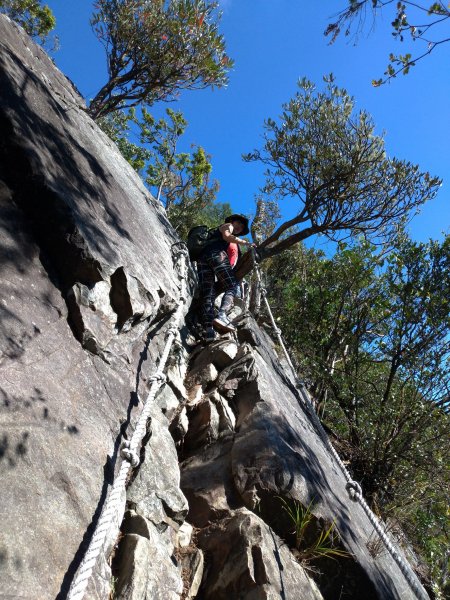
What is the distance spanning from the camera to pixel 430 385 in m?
7.75

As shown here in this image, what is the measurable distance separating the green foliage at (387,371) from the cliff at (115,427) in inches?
106

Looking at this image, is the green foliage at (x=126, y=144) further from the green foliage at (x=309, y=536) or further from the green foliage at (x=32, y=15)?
the green foliage at (x=309, y=536)

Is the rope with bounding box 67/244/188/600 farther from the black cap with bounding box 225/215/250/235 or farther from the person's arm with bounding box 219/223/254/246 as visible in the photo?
the black cap with bounding box 225/215/250/235

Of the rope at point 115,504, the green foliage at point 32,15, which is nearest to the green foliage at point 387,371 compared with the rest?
the rope at point 115,504

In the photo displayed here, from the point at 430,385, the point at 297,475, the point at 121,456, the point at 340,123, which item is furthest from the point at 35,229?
the point at 340,123

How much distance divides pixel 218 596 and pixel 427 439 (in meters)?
5.85

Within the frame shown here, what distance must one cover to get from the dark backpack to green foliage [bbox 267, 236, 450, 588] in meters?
4.15

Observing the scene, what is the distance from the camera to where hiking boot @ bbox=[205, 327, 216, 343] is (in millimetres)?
6407

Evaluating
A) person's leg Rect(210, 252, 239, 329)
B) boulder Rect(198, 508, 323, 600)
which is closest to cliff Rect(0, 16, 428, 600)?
boulder Rect(198, 508, 323, 600)

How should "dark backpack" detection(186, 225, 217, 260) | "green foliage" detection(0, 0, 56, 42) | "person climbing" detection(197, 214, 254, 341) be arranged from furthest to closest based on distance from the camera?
"green foliage" detection(0, 0, 56, 42)
"dark backpack" detection(186, 225, 217, 260)
"person climbing" detection(197, 214, 254, 341)

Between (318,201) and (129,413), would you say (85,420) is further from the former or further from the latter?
(318,201)

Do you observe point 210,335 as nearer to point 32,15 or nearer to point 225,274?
point 225,274

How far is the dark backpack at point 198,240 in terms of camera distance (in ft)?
24.0

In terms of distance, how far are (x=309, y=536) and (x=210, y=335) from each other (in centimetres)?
320
